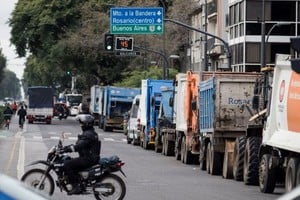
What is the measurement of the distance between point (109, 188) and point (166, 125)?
20.0m

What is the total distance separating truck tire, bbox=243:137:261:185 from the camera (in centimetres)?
2075

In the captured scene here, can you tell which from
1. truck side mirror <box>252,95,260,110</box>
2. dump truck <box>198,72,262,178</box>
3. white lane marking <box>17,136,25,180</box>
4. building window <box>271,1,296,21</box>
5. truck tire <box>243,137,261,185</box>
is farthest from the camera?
building window <box>271,1,296,21</box>

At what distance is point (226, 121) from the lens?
78.9ft

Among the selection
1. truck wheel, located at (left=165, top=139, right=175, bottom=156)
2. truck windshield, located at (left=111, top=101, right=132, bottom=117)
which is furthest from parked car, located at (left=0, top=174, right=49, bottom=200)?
truck windshield, located at (left=111, top=101, right=132, bottom=117)

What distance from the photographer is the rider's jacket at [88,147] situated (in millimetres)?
15328

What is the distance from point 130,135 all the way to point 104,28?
2613cm

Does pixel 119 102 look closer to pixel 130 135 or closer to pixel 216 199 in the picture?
pixel 130 135

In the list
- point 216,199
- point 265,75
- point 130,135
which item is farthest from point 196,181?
point 130,135

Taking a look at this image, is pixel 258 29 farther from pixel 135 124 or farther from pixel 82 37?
pixel 82 37

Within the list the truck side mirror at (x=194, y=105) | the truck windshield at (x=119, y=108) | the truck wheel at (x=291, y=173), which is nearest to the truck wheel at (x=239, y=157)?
the truck wheel at (x=291, y=173)

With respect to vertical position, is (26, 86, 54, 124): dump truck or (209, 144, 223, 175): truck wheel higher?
(26, 86, 54, 124): dump truck

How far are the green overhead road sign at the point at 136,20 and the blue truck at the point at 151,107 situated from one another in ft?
18.2

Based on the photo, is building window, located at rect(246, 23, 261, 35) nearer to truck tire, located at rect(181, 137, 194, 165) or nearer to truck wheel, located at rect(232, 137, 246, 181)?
truck tire, located at rect(181, 137, 194, 165)

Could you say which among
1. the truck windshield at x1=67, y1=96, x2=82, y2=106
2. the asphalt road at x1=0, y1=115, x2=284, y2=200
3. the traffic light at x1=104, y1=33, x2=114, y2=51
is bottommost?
the asphalt road at x1=0, y1=115, x2=284, y2=200
